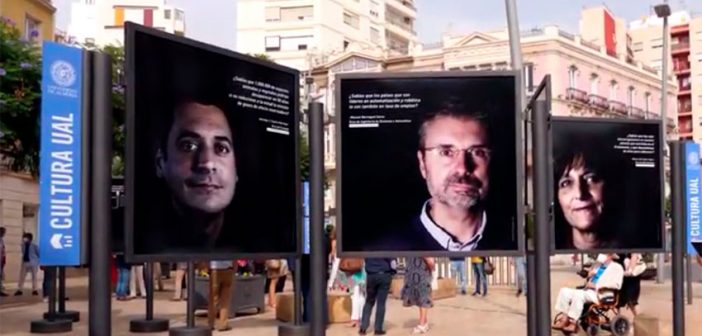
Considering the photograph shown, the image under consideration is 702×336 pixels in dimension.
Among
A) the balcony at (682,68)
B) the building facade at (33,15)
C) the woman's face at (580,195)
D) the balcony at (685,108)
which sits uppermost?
the balcony at (682,68)

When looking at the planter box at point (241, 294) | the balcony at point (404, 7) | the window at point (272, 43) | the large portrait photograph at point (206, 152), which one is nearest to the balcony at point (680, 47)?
the balcony at point (404, 7)

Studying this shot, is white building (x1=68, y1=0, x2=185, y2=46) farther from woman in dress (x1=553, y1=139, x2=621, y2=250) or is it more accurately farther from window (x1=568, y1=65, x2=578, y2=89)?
woman in dress (x1=553, y1=139, x2=621, y2=250)

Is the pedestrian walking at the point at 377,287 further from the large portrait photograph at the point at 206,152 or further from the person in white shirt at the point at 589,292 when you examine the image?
the large portrait photograph at the point at 206,152

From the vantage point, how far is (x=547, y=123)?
7305mm

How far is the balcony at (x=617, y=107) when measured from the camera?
6638 centimetres

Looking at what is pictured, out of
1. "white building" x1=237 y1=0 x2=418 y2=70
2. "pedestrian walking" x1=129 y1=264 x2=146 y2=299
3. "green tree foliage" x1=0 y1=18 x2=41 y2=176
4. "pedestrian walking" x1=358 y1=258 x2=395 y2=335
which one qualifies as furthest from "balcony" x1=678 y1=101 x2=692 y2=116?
"pedestrian walking" x1=358 y1=258 x2=395 y2=335

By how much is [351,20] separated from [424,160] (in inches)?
3309

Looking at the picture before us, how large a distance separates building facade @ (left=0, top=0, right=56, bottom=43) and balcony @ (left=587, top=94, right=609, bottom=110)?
3566 cm

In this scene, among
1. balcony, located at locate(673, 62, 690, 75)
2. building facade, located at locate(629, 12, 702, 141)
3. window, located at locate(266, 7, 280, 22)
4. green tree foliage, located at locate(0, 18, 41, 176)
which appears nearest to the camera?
green tree foliage, located at locate(0, 18, 41, 176)

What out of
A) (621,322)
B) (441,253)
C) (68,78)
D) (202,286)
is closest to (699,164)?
(621,322)

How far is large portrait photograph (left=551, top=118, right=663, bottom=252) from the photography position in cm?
1084

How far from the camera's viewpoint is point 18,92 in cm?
1916

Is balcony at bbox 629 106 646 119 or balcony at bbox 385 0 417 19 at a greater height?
balcony at bbox 385 0 417 19

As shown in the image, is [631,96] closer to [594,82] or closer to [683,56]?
[594,82]
